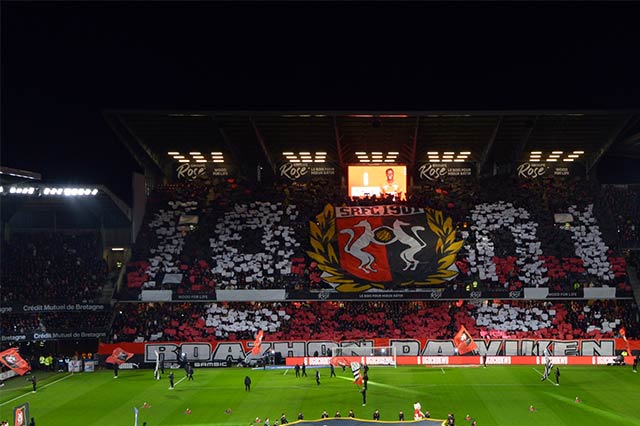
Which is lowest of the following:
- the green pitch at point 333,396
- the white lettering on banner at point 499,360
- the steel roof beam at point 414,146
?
the green pitch at point 333,396

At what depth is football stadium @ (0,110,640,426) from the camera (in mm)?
41031

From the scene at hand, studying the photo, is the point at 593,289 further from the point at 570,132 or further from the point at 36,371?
the point at 36,371

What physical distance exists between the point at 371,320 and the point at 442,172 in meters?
22.8

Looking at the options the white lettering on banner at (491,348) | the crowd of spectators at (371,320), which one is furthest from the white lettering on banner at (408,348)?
the white lettering on banner at (491,348)

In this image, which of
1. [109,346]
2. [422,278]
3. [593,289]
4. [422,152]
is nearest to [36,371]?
[109,346]

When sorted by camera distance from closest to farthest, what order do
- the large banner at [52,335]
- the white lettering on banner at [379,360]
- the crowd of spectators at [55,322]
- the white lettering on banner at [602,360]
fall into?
1. the white lettering on banner at [602,360]
2. the white lettering on banner at [379,360]
3. the large banner at [52,335]
4. the crowd of spectators at [55,322]

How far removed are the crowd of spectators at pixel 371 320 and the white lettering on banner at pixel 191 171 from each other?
1879 centimetres

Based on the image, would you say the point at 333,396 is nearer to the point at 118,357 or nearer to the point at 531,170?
the point at 118,357

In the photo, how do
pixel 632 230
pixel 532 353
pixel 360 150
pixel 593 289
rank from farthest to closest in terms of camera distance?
pixel 360 150 → pixel 632 230 → pixel 593 289 → pixel 532 353

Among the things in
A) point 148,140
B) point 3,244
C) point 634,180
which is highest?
point 148,140

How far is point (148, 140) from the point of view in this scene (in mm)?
62625

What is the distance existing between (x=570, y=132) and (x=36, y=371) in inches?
2021

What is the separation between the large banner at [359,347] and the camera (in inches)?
1923

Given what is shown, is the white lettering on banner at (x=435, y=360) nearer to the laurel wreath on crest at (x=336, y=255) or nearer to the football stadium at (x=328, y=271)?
the football stadium at (x=328, y=271)
